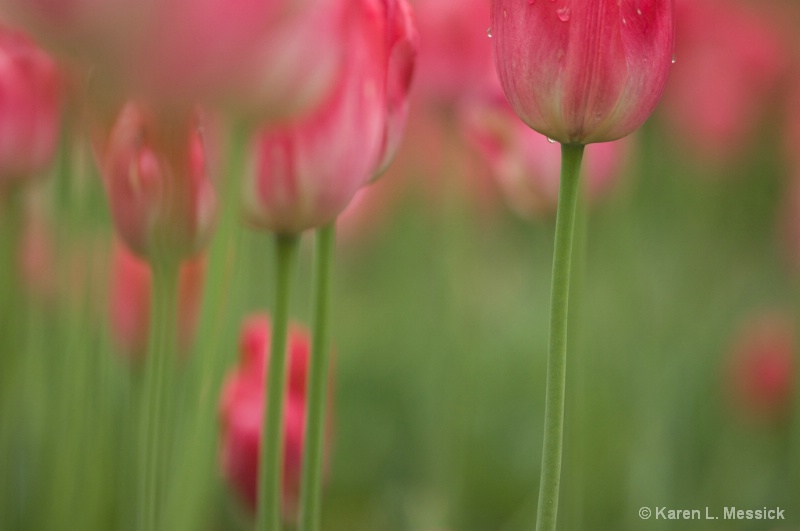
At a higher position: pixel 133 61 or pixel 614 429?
pixel 133 61

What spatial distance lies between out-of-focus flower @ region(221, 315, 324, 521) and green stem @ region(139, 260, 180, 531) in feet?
0.38

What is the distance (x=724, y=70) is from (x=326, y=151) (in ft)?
2.40

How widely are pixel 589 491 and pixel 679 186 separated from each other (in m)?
0.63

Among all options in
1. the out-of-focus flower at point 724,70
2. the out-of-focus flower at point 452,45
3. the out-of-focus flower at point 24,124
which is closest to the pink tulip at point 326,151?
the out-of-focus flower at point 24,124

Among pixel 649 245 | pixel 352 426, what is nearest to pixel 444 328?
pixel 352 426

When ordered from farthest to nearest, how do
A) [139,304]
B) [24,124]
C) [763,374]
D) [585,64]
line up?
[763,374] → [139,304] → [24,124] → [585,64]

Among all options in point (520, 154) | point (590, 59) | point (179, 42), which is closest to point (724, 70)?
point (520, 154)

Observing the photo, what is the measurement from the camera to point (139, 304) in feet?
2.27

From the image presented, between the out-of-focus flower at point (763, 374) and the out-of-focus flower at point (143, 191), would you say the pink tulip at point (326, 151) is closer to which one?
the out-of-focus flower at point (143, 191)

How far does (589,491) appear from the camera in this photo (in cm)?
89

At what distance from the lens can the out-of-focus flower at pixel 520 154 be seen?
2.35 ft

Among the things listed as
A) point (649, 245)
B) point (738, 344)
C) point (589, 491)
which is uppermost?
point (649, 245)

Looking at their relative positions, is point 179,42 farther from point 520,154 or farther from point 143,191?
point 520,154

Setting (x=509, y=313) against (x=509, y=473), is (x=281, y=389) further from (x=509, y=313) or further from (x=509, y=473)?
(x=509, y=313)
